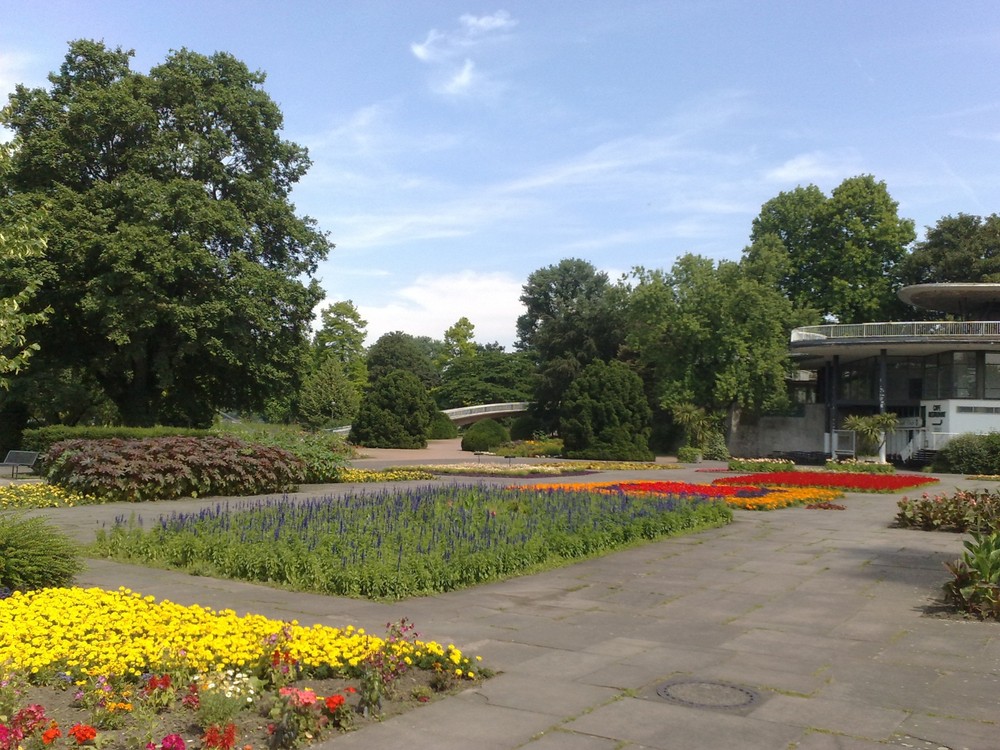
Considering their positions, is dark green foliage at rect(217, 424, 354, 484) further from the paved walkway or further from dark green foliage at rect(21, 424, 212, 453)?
the paved walkway

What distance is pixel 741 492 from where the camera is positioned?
785 inches

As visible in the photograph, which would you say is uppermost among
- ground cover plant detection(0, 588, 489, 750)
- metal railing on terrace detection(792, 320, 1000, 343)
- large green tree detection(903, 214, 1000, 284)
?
large green tree detection(903, 214, 1000, 284)

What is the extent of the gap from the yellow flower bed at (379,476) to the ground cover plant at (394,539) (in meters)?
8.50

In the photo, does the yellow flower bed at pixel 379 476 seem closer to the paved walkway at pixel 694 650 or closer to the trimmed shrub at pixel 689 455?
the paved walkway at pixel 694 650

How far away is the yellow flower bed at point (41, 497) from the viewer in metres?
15.0

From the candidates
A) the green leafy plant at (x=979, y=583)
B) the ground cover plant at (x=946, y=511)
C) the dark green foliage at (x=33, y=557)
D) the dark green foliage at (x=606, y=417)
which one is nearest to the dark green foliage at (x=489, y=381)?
the dark green foliage at (x=606, y=417)

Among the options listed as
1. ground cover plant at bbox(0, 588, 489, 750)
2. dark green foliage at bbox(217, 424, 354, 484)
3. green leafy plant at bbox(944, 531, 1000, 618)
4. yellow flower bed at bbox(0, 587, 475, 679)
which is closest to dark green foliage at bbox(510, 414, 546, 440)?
dark green foliage at bbox(217, 424, 354, 484)

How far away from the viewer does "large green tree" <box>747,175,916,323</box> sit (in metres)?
56.5

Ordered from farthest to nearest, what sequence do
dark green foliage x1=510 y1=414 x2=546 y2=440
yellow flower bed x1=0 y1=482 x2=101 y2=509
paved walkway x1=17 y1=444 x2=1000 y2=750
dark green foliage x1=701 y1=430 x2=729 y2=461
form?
dark green foliage x1=510 y1=414 x2=546 y2=440 < dark green foliage x1=701 y1=430 x2=729 y2=461 < yellow flower bed x1=0 y1=482 x2=101 y2=509 < paved walkway x1=17 y1=444 x2=1000 y2=750

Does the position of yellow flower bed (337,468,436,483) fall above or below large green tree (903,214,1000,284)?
below

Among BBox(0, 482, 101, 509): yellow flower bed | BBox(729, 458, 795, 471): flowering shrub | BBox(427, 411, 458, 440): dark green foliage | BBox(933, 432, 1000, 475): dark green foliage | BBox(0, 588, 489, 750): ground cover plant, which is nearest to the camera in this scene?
BBox(0, 588, 489, 750): ground cover plant

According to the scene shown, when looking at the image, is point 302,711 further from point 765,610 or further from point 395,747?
point 765,610

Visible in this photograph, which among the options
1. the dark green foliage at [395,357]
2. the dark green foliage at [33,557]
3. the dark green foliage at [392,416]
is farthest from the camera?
the dark green foliage at [395,357]

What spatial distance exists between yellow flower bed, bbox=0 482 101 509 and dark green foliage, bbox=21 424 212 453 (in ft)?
11.5
